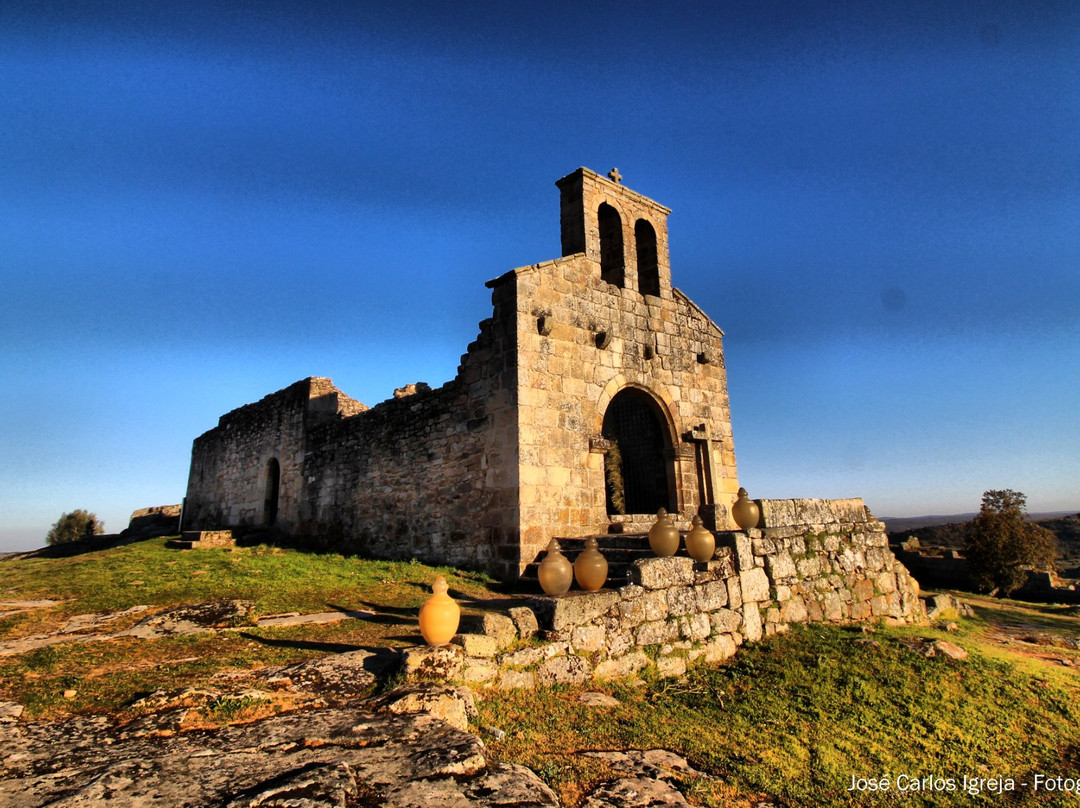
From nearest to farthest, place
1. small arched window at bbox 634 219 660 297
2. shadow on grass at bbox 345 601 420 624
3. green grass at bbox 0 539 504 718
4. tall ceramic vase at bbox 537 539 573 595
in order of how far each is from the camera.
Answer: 1. green grass at bbox 0 539 504 718
2. tall ceramic vase at bbox 537 539 573 595
3. shadow on grass at bbox 345 601 420 624
4. small arched window at bbox 634 219 660 297

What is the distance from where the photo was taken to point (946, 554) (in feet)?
67.3

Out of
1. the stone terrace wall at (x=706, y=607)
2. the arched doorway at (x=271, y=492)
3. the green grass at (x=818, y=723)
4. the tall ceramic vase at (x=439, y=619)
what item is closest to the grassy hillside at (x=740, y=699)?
the green grass at (x=818, y=723)

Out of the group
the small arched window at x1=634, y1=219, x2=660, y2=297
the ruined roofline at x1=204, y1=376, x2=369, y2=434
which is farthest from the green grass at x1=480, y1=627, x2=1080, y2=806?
the ruined roofline at x1=204, y1=376, x2=369, y2=434

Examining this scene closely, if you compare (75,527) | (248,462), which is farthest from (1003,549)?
(75,527)

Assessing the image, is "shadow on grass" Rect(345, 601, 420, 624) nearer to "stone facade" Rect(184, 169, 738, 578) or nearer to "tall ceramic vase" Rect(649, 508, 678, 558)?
"stone facade" Rect(184, 169, 738, 578)

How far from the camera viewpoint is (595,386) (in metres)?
10.7

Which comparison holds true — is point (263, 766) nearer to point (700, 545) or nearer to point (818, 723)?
point (818, 723)

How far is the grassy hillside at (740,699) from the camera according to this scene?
4109 mm

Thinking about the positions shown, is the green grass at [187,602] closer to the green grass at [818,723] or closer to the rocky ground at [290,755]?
the rocky ground at [290,755]

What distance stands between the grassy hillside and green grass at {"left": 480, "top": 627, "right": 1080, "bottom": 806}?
0.02 meters

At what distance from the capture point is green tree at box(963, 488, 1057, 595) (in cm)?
1703

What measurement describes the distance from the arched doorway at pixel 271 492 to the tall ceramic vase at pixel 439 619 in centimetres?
1467

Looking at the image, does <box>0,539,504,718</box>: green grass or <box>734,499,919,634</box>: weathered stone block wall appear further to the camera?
<box>734,499,919,634</box>: weathered stone block wall

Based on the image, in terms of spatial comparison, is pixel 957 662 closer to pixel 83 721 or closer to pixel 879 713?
pixel 879 713
